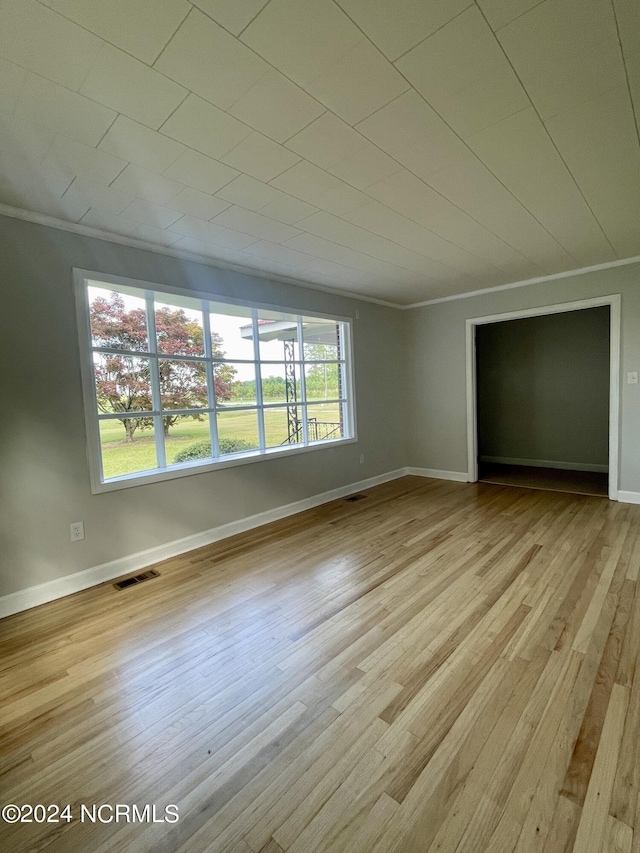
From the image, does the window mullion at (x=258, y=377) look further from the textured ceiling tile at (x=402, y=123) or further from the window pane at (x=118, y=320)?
the textured ceiling tile at (x=402, y=123)

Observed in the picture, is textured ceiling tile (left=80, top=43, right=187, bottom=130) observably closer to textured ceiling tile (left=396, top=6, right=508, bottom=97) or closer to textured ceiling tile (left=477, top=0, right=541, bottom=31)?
textured ceiling tile (left=396, top=6, right=508, bottom=97)

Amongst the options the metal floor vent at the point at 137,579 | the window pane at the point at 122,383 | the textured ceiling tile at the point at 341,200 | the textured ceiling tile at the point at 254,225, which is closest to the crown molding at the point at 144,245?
the textured ceiling tile at the point at 254,225

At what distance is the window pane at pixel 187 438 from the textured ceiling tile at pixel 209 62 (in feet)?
7.77

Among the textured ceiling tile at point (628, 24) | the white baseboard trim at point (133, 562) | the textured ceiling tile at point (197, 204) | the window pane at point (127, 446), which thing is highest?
the textured ceiling tile at point (197, 204)

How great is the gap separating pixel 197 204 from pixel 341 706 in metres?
2.87

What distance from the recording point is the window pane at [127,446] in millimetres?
2998

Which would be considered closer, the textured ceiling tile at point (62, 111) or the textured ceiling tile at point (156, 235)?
the textured ceiling tile at point (62, 111)

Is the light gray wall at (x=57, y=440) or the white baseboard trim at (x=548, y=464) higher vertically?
the light gray wall at (x=57, y=440)

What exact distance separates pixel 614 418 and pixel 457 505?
1965 mm

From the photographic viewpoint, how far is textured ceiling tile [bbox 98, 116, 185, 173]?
5.63 feet

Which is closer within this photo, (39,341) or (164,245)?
(39,341)

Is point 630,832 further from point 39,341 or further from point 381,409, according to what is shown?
point 381,409

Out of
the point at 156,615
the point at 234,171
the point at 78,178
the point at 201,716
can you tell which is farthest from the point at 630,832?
the point at 78,178

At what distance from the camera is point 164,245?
308cm
